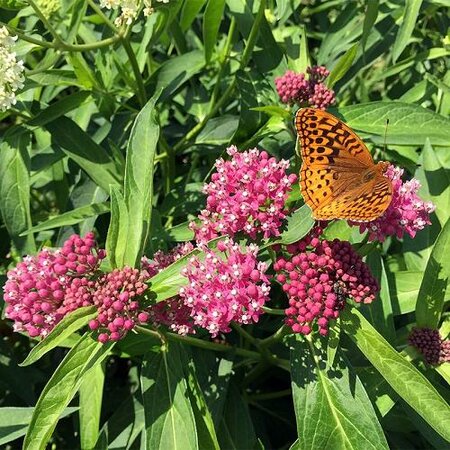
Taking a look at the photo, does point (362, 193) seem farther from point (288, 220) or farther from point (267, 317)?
point (267, 317)

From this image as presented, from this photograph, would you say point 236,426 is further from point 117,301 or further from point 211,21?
point 211,21

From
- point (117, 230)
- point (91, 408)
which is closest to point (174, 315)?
point (117, 230)

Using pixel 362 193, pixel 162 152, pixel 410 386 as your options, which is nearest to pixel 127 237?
pixel 362 193

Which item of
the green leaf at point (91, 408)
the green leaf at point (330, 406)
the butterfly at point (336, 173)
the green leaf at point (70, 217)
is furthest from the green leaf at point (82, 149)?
the green leaf at point (330, 406)

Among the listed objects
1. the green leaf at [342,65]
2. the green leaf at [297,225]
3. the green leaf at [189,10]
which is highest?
the green leaf at [189,10]

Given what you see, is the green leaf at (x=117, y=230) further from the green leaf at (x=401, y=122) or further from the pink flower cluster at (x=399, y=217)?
the green leaf at (x=401, y=122)

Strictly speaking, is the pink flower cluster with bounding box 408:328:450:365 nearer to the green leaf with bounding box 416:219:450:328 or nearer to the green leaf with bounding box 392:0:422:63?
the green leaf with bounding box 416:219:450:328
